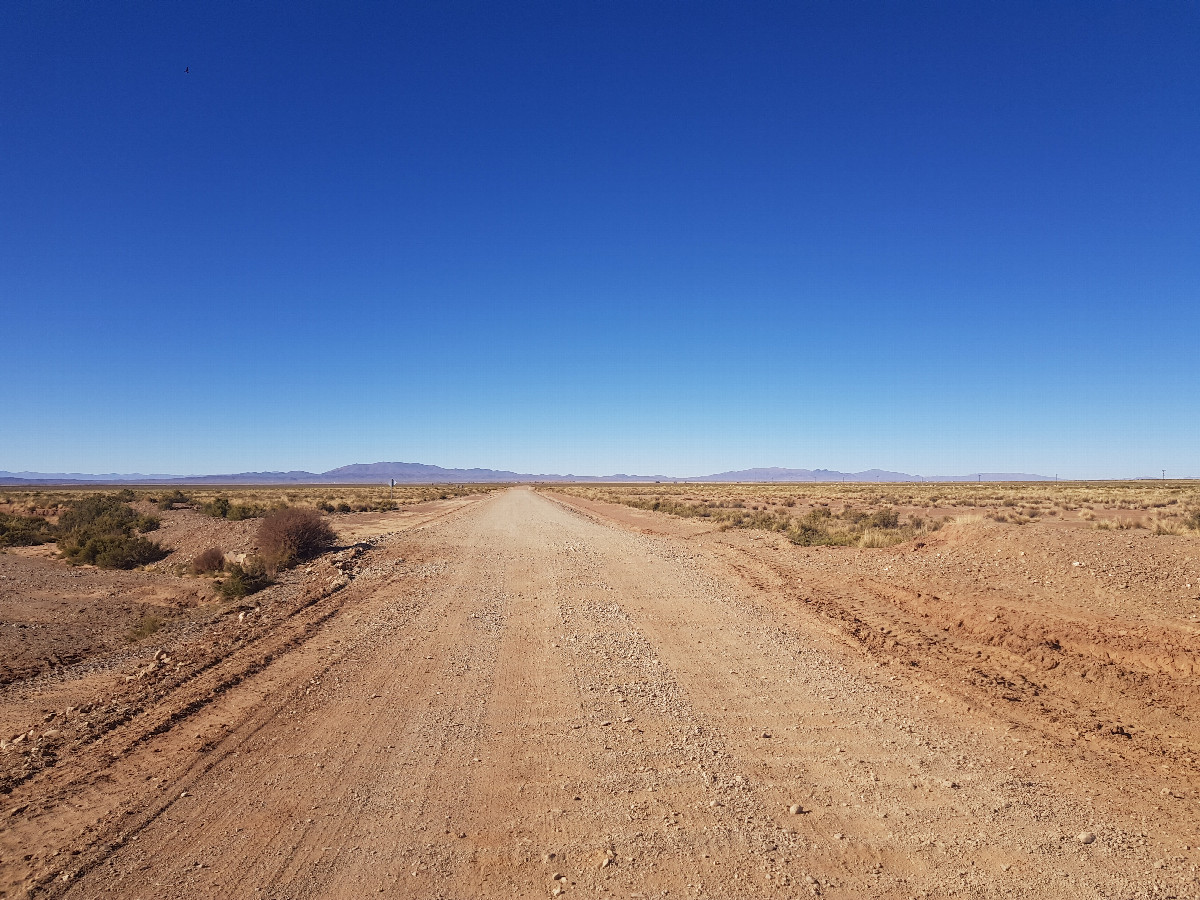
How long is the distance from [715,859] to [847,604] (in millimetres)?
9180

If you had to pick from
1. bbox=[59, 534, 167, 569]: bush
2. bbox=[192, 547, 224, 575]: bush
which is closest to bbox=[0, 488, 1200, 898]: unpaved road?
bbox=[192, 547, 224, 575]: bush

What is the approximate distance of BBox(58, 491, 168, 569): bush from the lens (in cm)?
2248

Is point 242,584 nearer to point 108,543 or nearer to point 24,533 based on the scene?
point 108,543

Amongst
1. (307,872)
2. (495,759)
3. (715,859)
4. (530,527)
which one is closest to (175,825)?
(307,872)

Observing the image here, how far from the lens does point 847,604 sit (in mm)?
12711

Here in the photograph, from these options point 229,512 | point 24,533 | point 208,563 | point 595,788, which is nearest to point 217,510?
point 229,512

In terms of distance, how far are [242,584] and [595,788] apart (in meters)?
14.2

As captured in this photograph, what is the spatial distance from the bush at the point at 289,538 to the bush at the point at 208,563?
4.13 ft

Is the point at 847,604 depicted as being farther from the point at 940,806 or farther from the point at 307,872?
the point at 307,872

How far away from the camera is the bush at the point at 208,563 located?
20875 millimetres

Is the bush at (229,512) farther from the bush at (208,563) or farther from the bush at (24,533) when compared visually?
the bush at (208,563)

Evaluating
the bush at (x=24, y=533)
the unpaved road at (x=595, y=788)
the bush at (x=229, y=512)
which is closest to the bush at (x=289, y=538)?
the unpaved road at (x=595, y=788)

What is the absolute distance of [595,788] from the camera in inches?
212

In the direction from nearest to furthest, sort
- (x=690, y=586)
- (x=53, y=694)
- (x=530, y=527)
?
(x=53, y=694) < (x=690, y=586) < (x=530, y=527)
